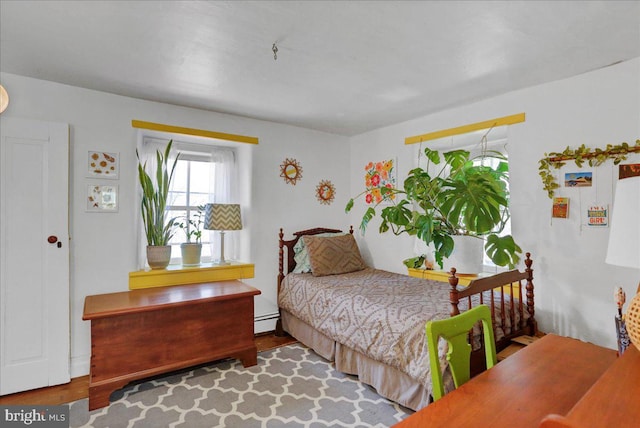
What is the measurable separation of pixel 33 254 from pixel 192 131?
5.13 feet

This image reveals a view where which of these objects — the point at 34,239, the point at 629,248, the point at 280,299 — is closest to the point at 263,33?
the point at 629,248

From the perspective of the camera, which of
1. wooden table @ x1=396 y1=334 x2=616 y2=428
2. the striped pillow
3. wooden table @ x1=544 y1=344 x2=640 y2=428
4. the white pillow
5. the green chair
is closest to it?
wooden table @ x1=544 y1=344 x2=640 y2=428

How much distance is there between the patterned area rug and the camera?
2.04 meters

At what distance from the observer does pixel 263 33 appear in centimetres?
185

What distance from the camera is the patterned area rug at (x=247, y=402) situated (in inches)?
80.1

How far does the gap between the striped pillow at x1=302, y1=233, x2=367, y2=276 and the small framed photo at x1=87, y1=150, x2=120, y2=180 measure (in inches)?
72.9

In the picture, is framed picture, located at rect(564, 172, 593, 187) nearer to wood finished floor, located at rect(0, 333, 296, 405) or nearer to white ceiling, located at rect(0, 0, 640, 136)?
white ceiling, located at rect(0, 0, 640, 136)

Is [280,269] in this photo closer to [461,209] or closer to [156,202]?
[156,202]

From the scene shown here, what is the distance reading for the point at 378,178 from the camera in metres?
3.87

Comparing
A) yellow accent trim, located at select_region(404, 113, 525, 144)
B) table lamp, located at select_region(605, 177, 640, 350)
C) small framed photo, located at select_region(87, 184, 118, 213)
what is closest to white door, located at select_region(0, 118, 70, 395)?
small framed photo, located at select_region(87, 184, 118, 213)

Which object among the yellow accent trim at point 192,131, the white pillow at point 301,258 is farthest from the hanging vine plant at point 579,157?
the yellow accent trim at point 192,131

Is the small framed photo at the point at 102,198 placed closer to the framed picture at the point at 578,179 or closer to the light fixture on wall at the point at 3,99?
the light fixture on wall at the point at 3,99

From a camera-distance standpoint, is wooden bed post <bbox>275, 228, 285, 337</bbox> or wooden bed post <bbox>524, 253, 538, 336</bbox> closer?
wooden bed post <bbox>524, 253, 538, 336</bbox>

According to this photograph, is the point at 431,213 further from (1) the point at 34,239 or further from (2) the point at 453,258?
(1) the point at 34,239
